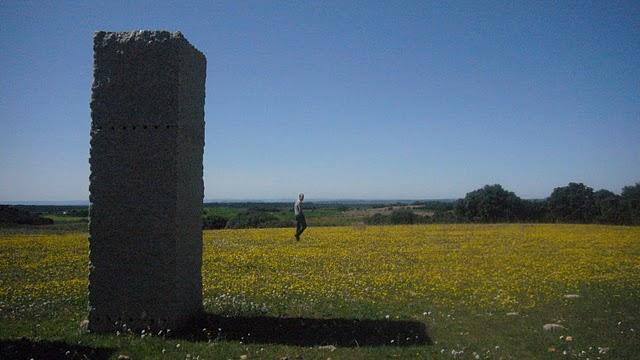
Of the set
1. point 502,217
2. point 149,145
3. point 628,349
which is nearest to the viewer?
point 628,349

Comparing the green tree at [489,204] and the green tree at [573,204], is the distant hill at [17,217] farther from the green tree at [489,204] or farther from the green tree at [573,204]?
the green tree at [573,204]

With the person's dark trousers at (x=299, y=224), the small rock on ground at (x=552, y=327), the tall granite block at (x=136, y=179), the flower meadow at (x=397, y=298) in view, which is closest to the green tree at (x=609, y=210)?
the flower meadow at (x=397, y=298)

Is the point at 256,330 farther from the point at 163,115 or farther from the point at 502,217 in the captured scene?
the point at 502,217

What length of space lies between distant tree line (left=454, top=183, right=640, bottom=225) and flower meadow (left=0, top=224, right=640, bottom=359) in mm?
28093

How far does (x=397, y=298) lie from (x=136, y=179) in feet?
20.9

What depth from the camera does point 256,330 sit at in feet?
29.2

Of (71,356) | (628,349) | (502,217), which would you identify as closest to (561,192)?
(502,217)

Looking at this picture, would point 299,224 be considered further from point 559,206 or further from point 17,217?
point 559,206

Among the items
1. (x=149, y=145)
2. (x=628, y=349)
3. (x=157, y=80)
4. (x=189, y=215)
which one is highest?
(x=157, y=80)

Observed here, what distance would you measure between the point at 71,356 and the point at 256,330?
9.66ft

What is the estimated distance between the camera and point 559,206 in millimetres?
54719

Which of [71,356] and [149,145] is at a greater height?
[149,145]

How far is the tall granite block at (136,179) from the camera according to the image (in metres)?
8.42

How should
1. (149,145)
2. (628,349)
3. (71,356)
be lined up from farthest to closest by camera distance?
(149,145) < (628,349) < (71,356)
